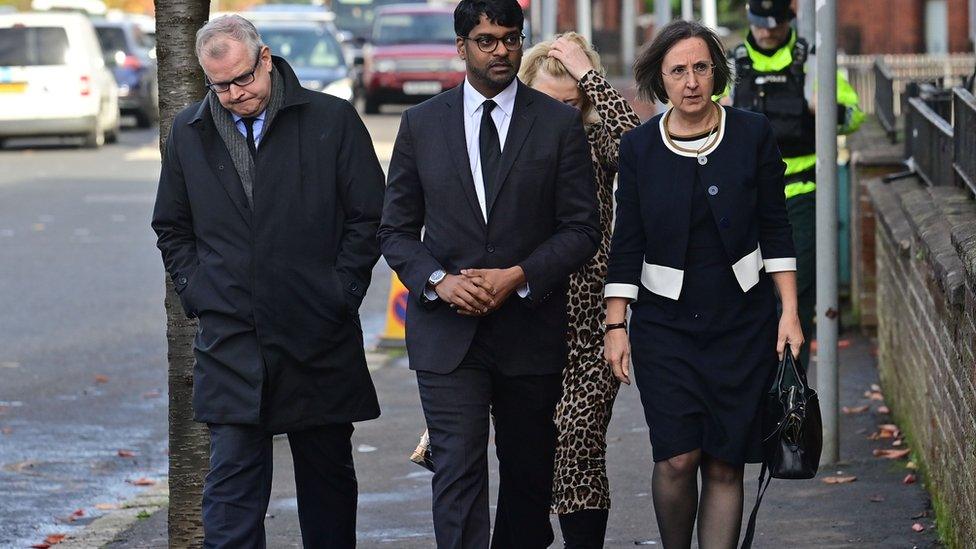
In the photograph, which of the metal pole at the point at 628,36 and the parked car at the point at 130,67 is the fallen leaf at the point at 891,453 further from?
the metal pole at the point at 628,36

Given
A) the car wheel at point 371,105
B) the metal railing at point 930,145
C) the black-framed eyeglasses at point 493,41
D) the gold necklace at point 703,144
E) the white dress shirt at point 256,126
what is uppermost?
the black-framed eyeglasses at point 493,41

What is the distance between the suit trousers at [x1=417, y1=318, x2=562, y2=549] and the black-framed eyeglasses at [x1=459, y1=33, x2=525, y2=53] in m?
0.77

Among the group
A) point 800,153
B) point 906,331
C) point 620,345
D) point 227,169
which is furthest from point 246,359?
point 906,331

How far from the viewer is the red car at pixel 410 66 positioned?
1286 inches

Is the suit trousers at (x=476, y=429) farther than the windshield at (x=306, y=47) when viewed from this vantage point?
No

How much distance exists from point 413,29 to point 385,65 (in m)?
2.00

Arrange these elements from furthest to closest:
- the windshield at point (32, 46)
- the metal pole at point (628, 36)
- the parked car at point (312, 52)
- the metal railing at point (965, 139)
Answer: the metal pole at point (628, 36) → the parked car at point (312, 52) → the windshield at point (32, 46) → the metal railing at point (965, 139)

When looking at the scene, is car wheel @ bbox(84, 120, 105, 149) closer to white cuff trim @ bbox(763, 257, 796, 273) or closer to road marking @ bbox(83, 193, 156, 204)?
road marking @ bbox(83, 193, 156, 204)

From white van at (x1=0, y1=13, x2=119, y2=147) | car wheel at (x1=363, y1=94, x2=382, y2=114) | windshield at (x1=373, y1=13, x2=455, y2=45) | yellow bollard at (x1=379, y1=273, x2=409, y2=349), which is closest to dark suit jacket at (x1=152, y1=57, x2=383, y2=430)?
yellow bollard at (x1=379, y1=273, x2=409, y2=349)

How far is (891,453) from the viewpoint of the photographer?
7980 mm

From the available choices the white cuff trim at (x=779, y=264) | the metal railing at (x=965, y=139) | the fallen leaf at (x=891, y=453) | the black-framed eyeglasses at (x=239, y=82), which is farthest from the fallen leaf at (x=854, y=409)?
the black-framed eyeglasses at (x=239, y=82)

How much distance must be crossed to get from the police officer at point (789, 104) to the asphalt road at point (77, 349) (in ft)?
10.1

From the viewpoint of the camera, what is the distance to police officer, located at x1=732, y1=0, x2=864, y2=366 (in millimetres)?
7945

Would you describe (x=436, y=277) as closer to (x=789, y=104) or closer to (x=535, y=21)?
(x=789, y=104)
